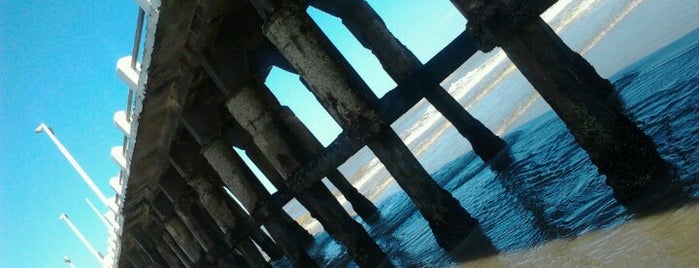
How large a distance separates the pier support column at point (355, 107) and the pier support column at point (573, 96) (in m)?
1.33

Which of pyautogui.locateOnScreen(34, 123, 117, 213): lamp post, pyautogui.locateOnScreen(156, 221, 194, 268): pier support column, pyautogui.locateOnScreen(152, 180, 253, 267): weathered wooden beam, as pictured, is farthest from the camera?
pyautogui.locateOnScreen(34, 123, 117, 213): lamp post

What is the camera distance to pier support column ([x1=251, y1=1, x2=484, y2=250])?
4.62 meters

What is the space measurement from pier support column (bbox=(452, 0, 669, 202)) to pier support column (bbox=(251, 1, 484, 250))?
1.33m

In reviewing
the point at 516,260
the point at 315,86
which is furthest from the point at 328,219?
the point at 516,260

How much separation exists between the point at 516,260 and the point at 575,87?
1083 mm

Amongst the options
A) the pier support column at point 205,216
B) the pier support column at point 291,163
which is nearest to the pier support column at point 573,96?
the pier support column at point 291,163

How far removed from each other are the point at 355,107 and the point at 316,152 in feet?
6.57

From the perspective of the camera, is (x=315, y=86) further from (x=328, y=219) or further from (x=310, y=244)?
(x=310, y=244)

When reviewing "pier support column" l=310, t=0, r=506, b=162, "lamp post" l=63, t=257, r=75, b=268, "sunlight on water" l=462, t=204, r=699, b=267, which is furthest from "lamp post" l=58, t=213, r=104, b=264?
"sunlight on water" l=462, t=204, r=699, b=267

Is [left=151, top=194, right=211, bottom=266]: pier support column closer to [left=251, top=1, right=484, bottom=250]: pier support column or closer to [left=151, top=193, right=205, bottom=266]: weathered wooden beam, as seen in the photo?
[left=151, top=193, right=205, bottom=266]: weathered wooden beam

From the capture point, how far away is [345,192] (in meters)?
9.98

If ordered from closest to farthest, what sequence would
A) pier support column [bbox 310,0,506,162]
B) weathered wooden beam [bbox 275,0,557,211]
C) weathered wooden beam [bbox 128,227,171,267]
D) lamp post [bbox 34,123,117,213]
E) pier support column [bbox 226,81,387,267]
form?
weathered wooden beam [bbox 275,0,557,211]
pier support column [bbox 310,0,506,162]
pier support column [bbox 226,81,387,267]
weathered wooden beam [bbox 128,227,171,267]
lamp post [bbox 34,123,117,213]

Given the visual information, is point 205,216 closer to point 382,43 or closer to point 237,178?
point 237,178

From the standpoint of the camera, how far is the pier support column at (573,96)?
3303 mm
